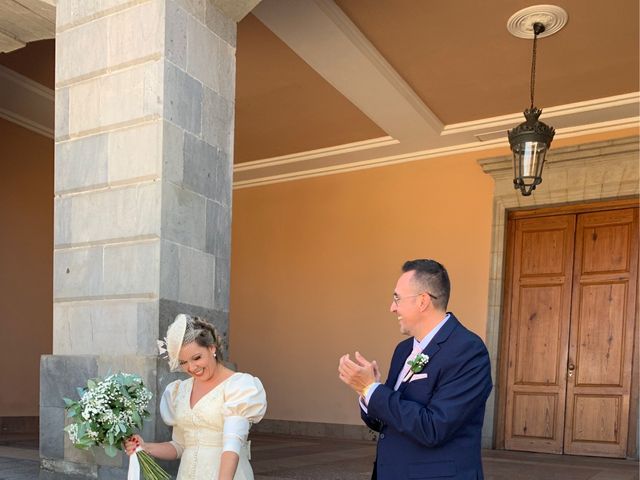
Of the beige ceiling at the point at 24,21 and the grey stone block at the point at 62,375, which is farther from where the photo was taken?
the beige ceiling at the point at 24,21

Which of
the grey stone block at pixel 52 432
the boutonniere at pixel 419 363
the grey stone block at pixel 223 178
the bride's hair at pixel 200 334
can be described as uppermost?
the grey stone block at pixel 223 178

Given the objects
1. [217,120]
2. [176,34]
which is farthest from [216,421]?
[176,34]

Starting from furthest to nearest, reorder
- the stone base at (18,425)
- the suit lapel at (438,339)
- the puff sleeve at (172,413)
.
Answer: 1. the stone base at (18,425)
2. the puff sleeve at (172,413)
3. the suit lapel at (438,339)

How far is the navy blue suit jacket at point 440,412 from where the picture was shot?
2039mm

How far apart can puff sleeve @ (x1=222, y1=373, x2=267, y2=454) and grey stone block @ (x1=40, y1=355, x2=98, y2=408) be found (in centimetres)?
132

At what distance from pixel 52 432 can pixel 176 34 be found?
2303 mm

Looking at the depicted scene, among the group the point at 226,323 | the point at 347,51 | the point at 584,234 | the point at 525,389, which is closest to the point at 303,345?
the point at 525,389

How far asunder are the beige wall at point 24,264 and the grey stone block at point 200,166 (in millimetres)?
5585

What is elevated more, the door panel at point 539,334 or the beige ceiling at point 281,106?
the beige ceiling at point 281,106

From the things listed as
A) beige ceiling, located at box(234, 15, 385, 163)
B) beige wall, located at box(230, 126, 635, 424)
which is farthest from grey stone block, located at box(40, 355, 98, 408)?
beige wall, located at box(230, 126, 635, 424)

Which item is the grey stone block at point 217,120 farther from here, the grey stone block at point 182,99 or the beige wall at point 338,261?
the beige wall at point 338,261

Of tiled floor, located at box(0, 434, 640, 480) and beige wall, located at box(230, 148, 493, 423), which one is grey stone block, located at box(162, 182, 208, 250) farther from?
beige wall, located at box(230, 148, 493, 423)

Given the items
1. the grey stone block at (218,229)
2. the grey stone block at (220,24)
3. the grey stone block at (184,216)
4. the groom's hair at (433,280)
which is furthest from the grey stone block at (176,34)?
the groom's hair at (433,280)

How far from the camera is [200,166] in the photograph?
3.70 m
